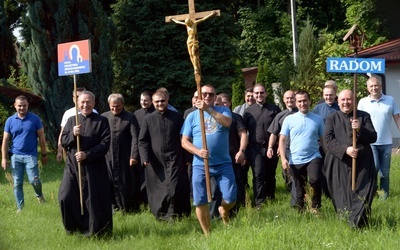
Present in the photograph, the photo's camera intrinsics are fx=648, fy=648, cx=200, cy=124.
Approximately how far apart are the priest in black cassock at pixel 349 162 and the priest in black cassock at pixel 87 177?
9.19ft

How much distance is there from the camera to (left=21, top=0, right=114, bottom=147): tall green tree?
21.4 meters

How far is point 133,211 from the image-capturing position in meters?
10.5

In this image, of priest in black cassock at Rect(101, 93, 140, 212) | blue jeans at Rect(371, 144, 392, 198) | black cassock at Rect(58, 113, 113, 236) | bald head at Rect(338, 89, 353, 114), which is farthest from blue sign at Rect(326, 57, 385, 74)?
priest in black cassock at Rect(101, 93, 140, 212)

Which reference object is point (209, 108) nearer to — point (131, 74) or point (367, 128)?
point (367, 128)

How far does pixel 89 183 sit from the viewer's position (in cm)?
805

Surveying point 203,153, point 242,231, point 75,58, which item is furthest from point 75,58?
point 242,231

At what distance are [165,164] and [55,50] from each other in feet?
43.5

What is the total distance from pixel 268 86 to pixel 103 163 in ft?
75.5

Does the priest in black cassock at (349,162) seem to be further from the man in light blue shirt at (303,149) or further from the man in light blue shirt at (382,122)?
the man in light blue shirt at (382,122)

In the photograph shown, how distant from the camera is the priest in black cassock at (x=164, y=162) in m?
9.47

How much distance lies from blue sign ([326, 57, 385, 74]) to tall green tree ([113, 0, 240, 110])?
16721 millimetres

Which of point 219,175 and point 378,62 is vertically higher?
point 378,62

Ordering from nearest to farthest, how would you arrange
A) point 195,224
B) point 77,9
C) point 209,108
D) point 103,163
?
point 209,108
point 103,163
point 195,224
point 77,9

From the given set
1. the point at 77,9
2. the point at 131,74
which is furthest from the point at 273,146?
the point at 131,74
